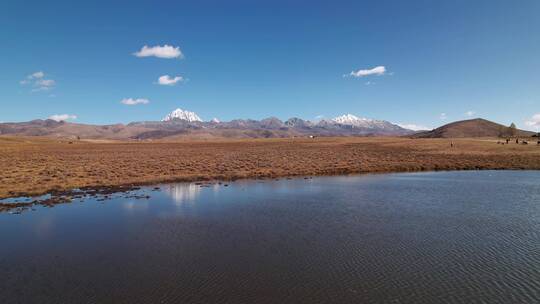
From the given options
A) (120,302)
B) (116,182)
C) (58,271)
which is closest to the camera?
(120,302)

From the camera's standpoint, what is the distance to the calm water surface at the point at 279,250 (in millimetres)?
12492

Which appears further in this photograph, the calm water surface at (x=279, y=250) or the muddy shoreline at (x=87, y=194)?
the muddy shoreline at (x=87, y=194)

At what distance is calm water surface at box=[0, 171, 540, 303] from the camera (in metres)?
12.5

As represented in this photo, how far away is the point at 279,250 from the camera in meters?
16.8

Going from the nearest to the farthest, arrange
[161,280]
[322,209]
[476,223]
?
[161,280] < [476,223] < [322,209]

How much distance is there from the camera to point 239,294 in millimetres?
12328

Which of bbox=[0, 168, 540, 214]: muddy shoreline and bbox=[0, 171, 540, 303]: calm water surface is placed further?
bbox=[0, 168, 540, 214]: muddy shoreline

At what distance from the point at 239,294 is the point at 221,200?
1862 centimetres

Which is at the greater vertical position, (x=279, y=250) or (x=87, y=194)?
(x=279, y=250)

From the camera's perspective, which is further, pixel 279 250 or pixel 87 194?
pixel 87 194

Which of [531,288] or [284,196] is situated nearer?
[531,288]

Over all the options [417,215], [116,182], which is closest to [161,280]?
[417,215]

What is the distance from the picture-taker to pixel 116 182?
41.4 m

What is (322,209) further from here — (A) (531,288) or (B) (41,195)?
(B) (41,195)
